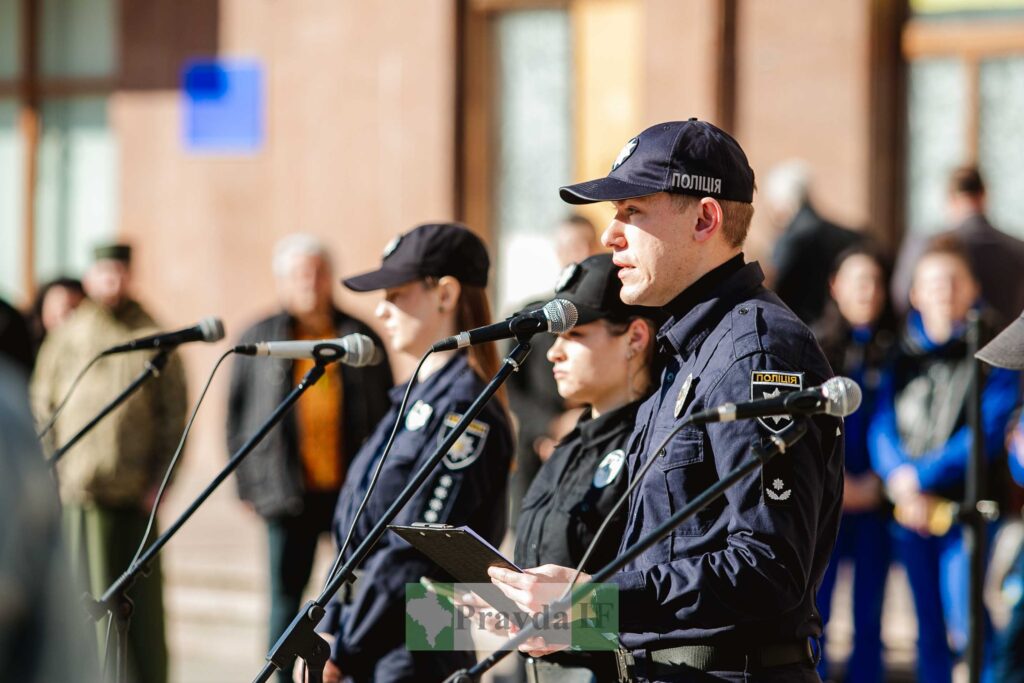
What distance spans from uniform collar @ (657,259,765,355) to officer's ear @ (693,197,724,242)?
0.08 metres

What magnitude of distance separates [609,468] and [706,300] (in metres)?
0.72

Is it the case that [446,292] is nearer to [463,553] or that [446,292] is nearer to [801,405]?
[463,553]

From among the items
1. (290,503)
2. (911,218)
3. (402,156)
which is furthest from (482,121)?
(290,503)

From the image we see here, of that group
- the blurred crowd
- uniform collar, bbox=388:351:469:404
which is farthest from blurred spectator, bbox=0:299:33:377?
the blurred crowd

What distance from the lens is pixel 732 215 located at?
3.28m

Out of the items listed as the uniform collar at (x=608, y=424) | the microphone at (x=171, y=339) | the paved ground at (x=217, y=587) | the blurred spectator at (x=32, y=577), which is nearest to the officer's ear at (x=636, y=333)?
the uniform collar at (x=608, y=424)

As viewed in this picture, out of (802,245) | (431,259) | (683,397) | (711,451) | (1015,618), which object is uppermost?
(802,245)

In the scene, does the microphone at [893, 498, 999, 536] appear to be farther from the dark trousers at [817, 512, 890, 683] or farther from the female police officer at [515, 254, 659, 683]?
the female police officer at [515, 254, 659, 683]

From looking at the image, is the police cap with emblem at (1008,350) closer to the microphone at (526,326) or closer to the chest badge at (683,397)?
the chest badge at (683,397)

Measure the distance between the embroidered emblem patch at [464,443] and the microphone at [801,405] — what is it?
4.89ft

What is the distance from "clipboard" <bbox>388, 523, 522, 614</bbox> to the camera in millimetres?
3094

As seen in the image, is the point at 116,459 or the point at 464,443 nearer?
the point at 464,443

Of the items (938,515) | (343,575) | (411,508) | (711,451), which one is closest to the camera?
(711,451)

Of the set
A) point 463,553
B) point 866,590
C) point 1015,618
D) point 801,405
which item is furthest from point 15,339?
point 866,590
